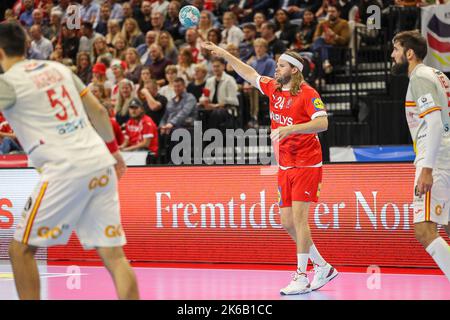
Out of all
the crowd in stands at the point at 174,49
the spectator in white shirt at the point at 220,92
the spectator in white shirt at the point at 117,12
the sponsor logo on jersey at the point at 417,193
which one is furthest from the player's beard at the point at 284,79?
the spectator in white shirt at the point at 117,12

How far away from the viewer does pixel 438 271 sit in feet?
35.0

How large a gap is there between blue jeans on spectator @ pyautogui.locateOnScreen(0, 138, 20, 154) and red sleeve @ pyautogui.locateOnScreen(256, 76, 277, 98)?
740 cm

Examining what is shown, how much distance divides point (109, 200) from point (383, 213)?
5611 millimetres

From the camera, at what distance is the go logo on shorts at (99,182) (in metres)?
6.20

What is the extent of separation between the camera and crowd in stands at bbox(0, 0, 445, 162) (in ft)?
51.3

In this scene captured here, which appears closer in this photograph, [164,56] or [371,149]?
[371,149]

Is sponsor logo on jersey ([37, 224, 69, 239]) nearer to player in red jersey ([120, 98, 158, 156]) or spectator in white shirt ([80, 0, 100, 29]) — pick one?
player in red jersey ([120, 98, 158, 156])

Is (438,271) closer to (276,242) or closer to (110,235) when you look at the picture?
(276,242)

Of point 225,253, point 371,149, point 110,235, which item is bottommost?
point 225,253

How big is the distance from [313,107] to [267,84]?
730mm

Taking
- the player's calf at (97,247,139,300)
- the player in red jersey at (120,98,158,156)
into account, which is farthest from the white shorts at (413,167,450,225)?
the player in red jersey at (120,98,158,156)

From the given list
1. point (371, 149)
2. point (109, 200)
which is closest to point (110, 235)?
point (109, 200)
